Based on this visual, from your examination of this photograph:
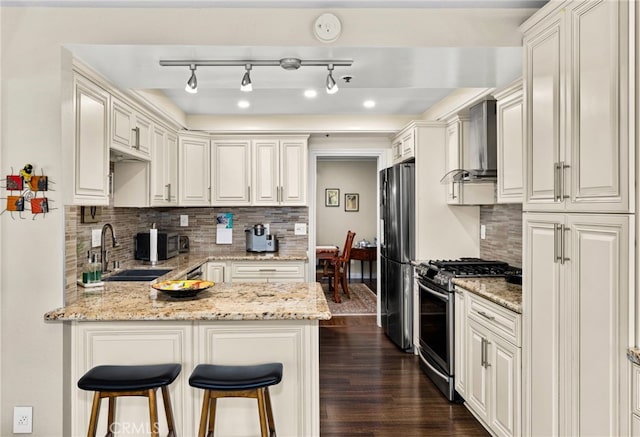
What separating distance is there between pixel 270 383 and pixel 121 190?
2.68 meters

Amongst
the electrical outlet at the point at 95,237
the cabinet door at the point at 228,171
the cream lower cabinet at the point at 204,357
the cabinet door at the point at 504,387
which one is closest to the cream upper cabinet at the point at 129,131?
the electrical outlet at the point at 95,237

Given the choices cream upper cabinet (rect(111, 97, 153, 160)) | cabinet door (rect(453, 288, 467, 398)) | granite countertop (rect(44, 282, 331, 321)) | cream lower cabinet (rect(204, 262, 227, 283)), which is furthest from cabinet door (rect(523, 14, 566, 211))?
cream lower cabinet (rect(204, 262, 227, 283))

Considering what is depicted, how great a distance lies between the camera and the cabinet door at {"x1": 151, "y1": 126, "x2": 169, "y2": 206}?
12.5 ft

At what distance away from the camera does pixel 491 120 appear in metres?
3.27

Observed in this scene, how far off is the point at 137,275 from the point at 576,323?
3177 millimetres

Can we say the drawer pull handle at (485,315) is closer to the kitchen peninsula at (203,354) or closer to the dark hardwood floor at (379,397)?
the dark hardwood floor at (379,397)

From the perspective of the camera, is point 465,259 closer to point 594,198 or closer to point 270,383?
point 594,198

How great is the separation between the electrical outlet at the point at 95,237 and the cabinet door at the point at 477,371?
3026 millimetres

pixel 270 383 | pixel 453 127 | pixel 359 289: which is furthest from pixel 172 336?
pixel 359 289

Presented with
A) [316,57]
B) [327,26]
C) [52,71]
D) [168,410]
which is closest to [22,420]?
[168,410]

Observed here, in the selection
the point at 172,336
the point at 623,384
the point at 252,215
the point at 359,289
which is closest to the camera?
the point at 623,384

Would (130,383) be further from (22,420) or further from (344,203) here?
(344,203)

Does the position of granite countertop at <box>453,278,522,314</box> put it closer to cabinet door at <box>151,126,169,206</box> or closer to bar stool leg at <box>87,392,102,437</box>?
bar stool leg at <box>87,392,102,437</box>

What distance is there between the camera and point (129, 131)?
3195 millimetres
